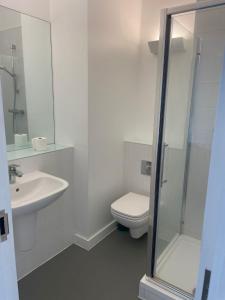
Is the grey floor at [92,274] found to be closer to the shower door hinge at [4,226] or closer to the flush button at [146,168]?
the flush button at [146,168]

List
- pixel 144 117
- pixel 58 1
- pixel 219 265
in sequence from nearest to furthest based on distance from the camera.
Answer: pixel 219 265
pixel 58 1
pixel 144 117

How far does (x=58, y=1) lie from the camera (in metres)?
2.01

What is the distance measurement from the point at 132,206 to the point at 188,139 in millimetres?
872

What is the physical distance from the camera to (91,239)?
231cm

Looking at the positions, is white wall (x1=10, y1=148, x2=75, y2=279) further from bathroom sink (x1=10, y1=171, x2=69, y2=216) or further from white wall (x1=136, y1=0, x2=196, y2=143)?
white wall (x1=136, y1=0, x2=196, y2=143)

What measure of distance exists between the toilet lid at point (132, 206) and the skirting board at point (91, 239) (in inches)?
13.6

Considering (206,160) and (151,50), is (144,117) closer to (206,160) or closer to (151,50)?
(151,50)

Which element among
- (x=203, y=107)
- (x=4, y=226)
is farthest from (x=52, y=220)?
(x=203, y=107)

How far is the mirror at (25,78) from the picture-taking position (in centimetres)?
192

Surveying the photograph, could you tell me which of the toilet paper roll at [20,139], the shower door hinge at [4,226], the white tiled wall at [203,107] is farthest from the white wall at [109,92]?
the shower door hinge at [4,226]

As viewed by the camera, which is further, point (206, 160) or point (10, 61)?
point (206, 160)

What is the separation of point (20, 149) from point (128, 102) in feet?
4.16

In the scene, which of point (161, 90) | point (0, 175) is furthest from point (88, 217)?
point (0, 175)

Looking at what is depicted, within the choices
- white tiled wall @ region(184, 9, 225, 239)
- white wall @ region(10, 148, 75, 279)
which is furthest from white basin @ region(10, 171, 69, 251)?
white tiled wall @ region(184, 9, 225, 239)
